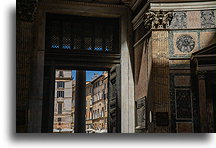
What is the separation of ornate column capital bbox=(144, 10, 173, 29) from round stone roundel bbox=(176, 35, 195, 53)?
0.27 metres

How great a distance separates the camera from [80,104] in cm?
589

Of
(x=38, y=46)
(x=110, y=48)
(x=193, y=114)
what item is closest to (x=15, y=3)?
(x=38, y=46)

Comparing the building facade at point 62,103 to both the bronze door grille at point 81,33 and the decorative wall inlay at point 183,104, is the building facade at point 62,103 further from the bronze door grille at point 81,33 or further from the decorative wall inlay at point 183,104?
the decorative wall inlay at point 183,104

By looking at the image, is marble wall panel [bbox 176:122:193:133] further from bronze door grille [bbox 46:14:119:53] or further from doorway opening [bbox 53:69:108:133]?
bronze door grille [bbox 46:14:119:53]

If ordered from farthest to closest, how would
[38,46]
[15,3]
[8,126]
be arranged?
[38,46] → [15,3] → [8,126]

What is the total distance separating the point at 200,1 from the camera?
454 centimetres

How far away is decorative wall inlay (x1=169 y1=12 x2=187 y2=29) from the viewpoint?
4750mm

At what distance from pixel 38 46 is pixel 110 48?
124cm

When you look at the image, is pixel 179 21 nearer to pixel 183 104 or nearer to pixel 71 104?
pixel 183 104

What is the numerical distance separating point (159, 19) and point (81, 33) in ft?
4.92

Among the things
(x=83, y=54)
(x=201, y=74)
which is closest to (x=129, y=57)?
(x=83, y=54)

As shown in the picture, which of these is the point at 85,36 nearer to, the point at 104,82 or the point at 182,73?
the point at 104,82

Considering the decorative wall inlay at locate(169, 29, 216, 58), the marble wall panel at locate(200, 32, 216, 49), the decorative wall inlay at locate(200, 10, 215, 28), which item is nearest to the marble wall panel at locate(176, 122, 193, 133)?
the decorative wall inlay at locate(169, 29, 216, 58)

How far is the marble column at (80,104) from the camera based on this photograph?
543 centimetres
